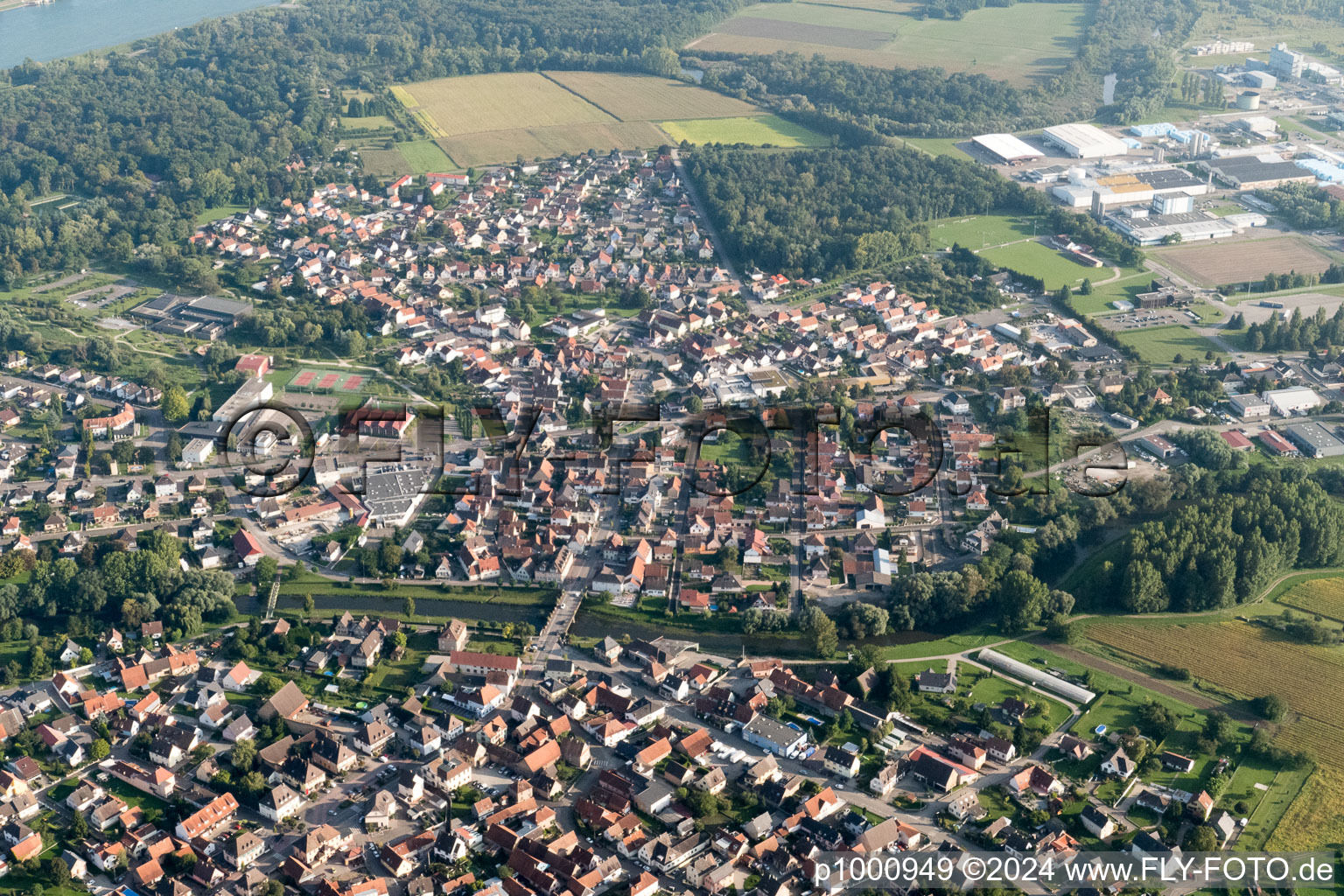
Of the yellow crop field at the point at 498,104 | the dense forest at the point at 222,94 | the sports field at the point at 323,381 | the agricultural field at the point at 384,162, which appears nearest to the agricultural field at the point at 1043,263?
the sports field at the point at 323,381

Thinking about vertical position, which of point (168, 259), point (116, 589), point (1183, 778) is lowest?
point (1183, 778)

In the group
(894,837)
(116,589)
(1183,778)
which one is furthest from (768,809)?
(116,589)

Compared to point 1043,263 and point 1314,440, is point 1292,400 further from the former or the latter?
point 1043,263

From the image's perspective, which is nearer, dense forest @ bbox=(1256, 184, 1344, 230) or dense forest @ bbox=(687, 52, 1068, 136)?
dense forest @ bbox=(1256, 184, 1344, 230)

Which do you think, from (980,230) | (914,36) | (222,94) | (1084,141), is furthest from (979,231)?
(222,94)

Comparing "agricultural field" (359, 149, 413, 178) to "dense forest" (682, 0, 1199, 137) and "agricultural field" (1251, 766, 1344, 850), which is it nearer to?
"dense forest" (682, 0, 1199, 137)

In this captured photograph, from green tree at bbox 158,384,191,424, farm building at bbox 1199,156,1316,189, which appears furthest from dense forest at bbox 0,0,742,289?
farm building at bbox 1199,156,1316,189

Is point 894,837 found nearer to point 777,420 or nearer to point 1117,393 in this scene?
point 777,420
